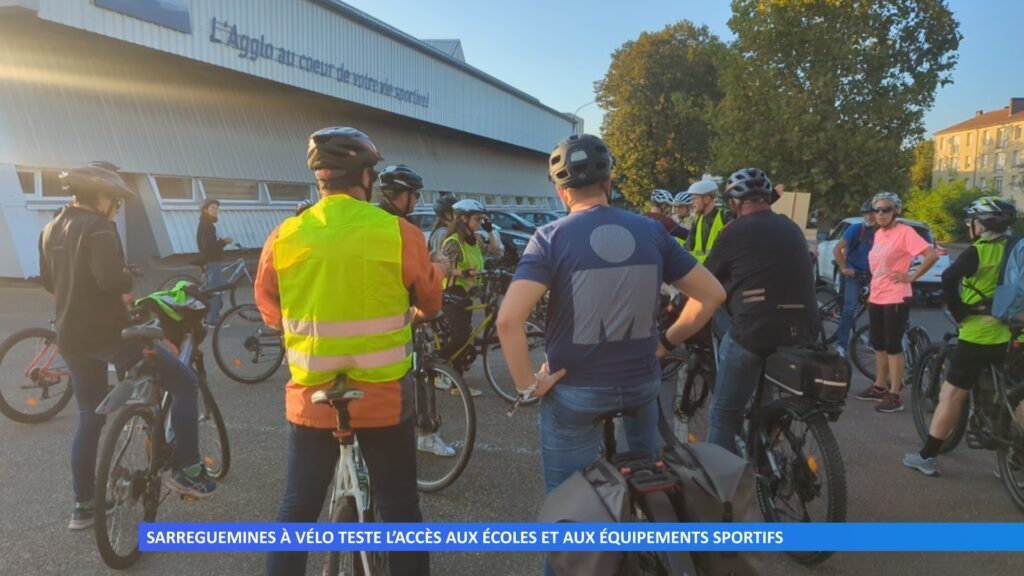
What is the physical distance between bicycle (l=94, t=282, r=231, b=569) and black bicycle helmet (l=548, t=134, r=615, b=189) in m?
2.49

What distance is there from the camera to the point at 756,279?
3.28 m

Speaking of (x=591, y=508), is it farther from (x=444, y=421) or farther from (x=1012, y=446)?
(x=1012, y=446)

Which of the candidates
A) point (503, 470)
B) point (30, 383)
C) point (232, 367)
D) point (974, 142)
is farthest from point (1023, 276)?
point (974, 142)

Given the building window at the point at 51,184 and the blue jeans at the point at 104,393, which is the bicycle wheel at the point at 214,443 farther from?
the building window at the point at 51,184

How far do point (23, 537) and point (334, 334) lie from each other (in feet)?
8.80

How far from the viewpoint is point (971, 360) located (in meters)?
3.87

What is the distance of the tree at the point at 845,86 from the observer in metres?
16.1

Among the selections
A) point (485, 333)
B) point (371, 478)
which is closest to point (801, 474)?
point (371, 478)

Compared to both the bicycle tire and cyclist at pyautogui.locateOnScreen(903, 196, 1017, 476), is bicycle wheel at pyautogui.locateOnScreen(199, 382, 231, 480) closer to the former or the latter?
cyclist at pyautogui.locateOnScreen(903, 196, 1017, 476)

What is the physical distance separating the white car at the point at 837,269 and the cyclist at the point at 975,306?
22.2 ft

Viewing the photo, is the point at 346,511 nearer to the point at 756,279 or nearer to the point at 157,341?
the point at 157,341

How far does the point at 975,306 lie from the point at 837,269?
10105 millimetres

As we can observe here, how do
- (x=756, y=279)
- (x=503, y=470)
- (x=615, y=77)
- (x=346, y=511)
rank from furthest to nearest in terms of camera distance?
1. (x=615, y=77)
2. (x=503, y=470)
3. (x=756, y=279)
4. (x=346, y=511)

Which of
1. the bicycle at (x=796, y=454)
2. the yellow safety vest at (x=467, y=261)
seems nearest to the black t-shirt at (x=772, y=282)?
the bicycle at (x=796, y=454)
